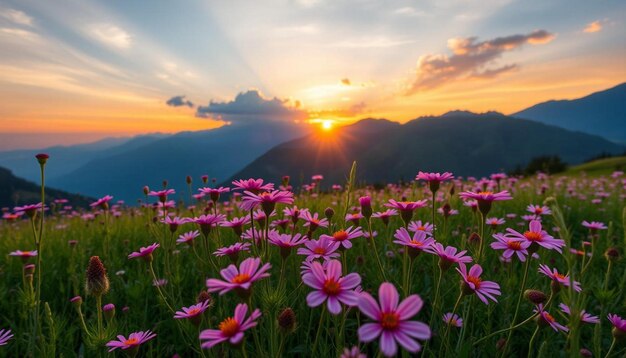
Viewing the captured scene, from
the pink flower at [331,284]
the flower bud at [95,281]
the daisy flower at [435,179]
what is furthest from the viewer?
the daisy flower at [435,179]

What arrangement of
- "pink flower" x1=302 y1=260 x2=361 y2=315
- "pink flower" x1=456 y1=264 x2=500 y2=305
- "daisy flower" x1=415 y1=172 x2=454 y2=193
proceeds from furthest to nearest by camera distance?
"daisy flower" x1=415 y1=172 x2=454 y2=193 → "pink flower" x1=456 y1=264 x2=500 y2=305 → "pink flower" x1=302 y1=260 x2=361 y2=315

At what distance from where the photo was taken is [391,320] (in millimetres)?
960

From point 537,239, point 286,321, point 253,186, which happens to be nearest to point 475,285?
point 537,239

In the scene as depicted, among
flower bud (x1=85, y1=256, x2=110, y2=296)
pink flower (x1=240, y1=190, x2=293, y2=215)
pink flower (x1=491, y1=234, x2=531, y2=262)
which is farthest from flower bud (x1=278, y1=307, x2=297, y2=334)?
flower bud (x1=85, y1=256, x2=110, y2=296)

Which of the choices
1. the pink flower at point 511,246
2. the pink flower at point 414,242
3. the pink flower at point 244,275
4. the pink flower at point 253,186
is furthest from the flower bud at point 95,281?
the pink flower at point 511,246

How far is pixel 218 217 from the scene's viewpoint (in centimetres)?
202

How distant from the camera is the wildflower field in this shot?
115 centimetres

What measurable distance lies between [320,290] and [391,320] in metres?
0.25

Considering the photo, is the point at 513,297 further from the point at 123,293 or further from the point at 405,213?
the point at 123,293

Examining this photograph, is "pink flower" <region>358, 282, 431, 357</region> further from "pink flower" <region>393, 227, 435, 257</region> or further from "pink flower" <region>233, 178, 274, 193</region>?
"pink flower" <region>233, 178, 274, 193</region>

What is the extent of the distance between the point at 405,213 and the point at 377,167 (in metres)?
187

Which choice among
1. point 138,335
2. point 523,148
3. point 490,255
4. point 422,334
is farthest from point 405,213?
point 523,148

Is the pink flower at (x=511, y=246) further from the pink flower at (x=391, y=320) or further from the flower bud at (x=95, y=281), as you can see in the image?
the flower bud at (x=95, y=281)

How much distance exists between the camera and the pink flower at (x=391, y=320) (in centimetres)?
90
